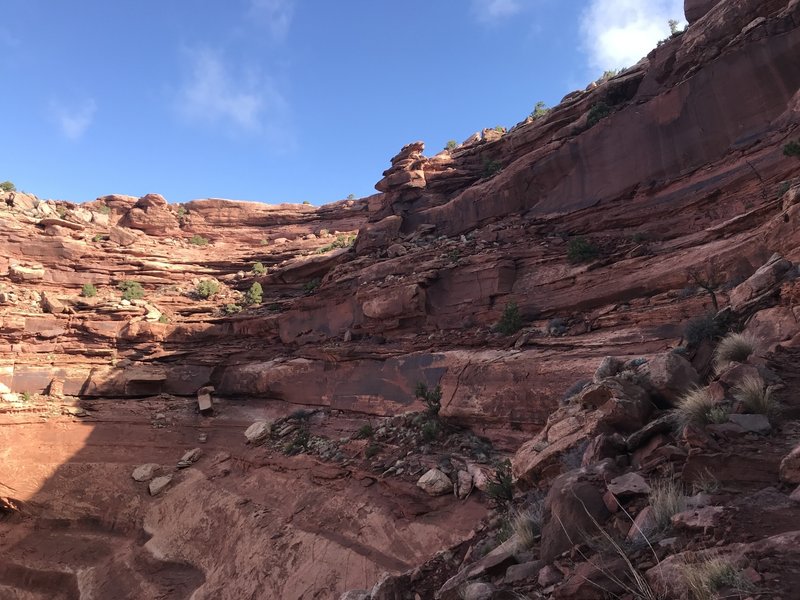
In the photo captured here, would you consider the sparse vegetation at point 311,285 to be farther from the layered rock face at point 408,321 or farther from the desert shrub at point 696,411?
the desert shrub at point 696,411

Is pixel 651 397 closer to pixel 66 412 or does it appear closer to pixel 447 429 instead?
pixel 447 429

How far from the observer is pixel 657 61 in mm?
19375

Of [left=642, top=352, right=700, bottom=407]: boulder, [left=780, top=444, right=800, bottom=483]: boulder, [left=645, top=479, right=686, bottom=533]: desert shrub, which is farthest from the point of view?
[left=642, top=352, right=700, bottom=407]: boulder

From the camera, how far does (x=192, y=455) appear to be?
1967 cm

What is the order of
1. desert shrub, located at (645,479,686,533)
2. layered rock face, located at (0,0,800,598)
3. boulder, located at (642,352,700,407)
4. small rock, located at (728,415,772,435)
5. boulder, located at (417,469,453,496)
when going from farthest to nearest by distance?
layered rock face, located at (0,0,800,598), boulder, located at (417,469,453,496), boulder, located at (642,352,700,407), small rock, located at (728,415,772,435), desert shrub, located at (645,479,686,533)

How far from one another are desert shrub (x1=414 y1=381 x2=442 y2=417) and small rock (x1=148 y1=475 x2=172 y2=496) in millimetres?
11044

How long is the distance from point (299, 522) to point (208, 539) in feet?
12.9

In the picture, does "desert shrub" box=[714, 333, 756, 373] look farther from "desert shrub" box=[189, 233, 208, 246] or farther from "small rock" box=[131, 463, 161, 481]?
"desert shrub" box=[189, 233, 208, 246]

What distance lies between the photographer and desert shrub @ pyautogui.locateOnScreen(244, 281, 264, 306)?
28.6 meters

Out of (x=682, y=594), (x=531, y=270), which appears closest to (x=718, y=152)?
(x=531, y=270)

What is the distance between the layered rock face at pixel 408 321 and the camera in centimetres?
1184

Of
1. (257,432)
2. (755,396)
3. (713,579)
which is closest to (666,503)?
(713,579)

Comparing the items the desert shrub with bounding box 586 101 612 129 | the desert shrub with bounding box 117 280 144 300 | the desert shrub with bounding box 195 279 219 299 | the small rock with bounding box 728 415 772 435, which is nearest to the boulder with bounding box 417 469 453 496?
the small rock with bounding box 728 415 772 435

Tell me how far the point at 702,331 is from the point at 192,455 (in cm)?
1954
